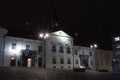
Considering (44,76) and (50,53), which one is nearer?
(44,76)

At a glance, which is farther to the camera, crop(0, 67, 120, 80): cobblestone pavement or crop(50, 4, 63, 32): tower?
crop(50, 4, 63, 32): tower

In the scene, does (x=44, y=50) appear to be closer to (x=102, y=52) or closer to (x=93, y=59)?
(x=93, y=59)

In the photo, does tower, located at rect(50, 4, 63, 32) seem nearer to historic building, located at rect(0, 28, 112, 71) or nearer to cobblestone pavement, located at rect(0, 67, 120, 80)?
historic building, located at rect(0, 28, 112, 71)

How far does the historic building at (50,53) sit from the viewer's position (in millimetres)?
42000

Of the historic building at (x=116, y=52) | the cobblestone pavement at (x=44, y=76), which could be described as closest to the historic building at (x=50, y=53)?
the historic building at (x=116, y=52)

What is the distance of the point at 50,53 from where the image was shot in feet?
160

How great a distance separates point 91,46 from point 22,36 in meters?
24.6

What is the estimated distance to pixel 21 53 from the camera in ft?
141

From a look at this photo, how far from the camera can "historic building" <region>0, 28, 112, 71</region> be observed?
1654 inches

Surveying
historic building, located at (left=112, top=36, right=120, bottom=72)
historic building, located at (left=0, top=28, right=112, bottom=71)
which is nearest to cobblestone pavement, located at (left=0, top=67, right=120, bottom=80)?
historic building, located at (left=0, top=28, right=112, bottom=71)

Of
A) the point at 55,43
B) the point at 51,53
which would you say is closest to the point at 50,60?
the point at 51,53

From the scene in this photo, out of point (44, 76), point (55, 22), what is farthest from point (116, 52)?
point (44, 76)

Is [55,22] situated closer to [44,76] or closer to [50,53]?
[50,53]

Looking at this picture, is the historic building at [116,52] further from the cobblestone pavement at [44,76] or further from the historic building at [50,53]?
the cobblestone pavement at [44,76]
